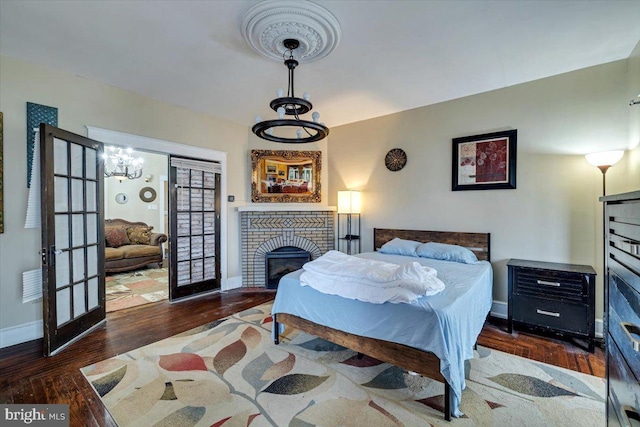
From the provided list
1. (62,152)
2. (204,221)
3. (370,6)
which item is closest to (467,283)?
(370,6)

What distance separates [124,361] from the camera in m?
2.45

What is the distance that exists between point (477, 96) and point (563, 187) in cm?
147

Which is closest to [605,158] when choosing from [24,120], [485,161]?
[485,161]

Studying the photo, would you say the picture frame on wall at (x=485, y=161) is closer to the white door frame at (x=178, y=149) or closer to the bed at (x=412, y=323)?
the bed at (x=412, y=323)

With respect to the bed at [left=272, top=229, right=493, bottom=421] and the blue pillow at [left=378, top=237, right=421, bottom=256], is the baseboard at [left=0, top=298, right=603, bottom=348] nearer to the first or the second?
the bed at [left=272, top=229, right=493, bottom=421]

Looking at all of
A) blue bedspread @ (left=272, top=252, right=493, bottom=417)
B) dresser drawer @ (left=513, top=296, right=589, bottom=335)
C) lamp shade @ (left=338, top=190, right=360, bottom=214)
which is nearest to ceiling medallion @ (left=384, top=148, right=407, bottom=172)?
lamp shade @ (left=338, top=190, right=360, bottom=214)

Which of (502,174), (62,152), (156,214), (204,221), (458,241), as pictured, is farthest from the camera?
(156,214)

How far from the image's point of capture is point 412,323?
1896mm

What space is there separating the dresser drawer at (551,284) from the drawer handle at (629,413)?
2204 millimetres

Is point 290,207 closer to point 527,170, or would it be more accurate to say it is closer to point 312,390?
point 312,390

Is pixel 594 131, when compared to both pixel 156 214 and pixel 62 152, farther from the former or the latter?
pixel 156 214

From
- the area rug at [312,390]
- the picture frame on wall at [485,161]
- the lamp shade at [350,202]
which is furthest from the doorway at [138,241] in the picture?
the picture frame on wall at [485,161]

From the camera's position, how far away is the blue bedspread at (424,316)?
178 cm

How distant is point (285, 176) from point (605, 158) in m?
4.02
